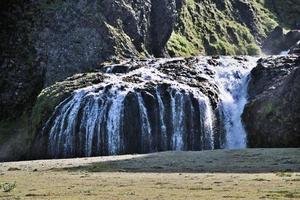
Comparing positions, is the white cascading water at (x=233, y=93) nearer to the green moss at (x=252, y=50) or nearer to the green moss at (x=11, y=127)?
the green moss at (x=11, y=127)

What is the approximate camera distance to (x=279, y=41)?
4567 inches

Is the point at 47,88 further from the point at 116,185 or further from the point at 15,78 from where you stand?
the point at 116,185

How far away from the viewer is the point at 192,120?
57.2 m

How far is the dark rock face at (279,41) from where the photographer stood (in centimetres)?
11212

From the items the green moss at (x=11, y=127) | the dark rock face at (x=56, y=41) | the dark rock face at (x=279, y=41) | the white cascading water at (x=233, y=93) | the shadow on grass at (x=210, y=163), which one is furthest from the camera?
the dark rock face at (x=279, y=41)

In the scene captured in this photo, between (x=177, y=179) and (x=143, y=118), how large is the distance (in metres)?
28.6

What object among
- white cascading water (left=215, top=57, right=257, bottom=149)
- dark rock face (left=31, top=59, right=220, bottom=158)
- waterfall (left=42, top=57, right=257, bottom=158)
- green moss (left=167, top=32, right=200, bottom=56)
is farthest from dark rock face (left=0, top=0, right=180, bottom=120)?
white cascading water (left=215, top=57, right=257, bottom=149)

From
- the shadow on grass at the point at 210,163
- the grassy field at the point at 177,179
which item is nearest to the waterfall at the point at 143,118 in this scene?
the shadow on grass at the point at 210,163

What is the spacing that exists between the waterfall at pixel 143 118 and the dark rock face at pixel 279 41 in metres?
51.7

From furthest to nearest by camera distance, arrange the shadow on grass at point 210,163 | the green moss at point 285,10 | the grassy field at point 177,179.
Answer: the green moss at point 285,10 < the shadow on grass at point 210,163 < the grassy field at point 177,179

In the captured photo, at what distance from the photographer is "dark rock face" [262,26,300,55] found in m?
112

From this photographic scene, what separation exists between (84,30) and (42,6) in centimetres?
767

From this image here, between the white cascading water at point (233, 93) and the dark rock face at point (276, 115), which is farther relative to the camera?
the white cascading water at point (233, 93)

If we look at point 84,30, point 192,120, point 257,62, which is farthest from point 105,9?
point 192,120
